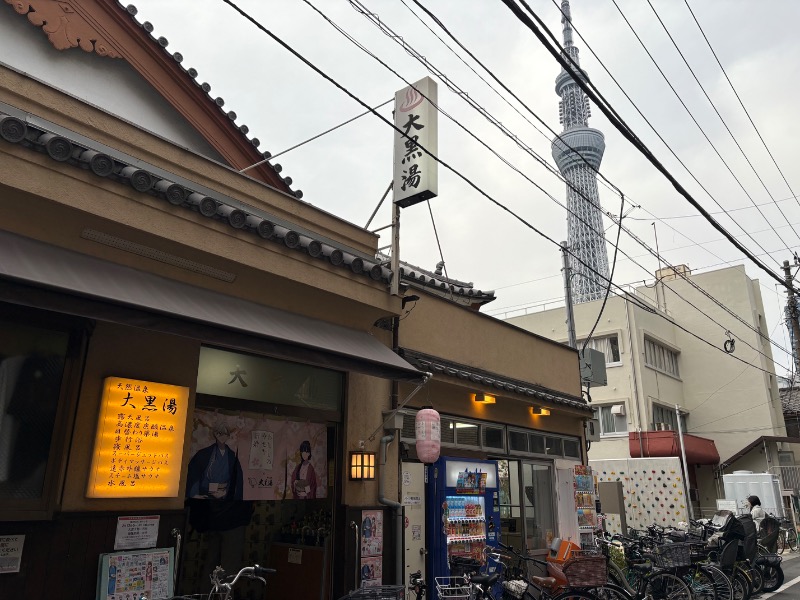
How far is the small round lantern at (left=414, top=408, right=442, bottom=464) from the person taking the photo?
9.25m

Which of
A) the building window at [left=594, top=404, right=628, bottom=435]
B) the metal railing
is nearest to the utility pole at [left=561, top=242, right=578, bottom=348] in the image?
the building window at [left=594, top=404, right=628, bottom=435]

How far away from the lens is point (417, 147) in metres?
9.91

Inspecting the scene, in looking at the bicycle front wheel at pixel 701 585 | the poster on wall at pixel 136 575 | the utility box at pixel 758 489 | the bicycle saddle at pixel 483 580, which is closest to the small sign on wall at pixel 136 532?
the poster on wall at pixel 136 575

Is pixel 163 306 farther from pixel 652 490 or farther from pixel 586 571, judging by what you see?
pixel 652 490

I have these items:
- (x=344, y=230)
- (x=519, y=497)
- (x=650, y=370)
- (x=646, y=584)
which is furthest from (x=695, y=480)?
(x=344, y=230)

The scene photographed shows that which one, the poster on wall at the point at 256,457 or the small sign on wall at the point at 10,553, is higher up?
the poster on wall at the point at 256,457

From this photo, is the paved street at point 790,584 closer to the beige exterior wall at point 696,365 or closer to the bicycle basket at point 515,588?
the bicycle basket at point 515,588

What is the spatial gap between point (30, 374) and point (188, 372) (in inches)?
68.2

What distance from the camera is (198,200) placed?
6848 millimetres

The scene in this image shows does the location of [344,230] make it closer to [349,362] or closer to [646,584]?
[349,362]

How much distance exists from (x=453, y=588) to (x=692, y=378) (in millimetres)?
29868

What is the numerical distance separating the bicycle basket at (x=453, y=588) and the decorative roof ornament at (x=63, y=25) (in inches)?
389

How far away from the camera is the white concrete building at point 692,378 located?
28250 millimetres

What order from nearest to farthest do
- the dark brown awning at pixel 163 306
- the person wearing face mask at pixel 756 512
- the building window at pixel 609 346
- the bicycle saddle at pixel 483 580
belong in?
the dark brown awning at pixel 163 306, the bicycle saddle at pixel 483 580, the person wearing face mask at pixel 756 512, the building window at pixel 609 346
